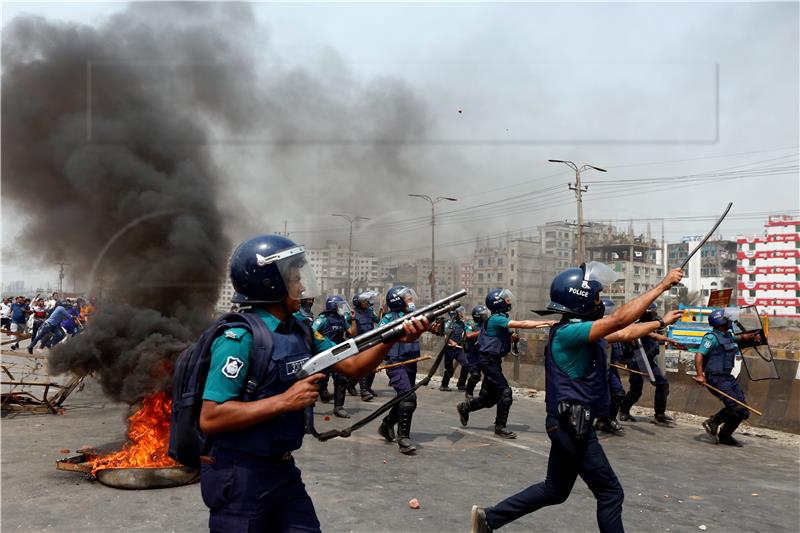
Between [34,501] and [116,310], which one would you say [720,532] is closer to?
[34,501]

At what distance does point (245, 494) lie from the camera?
215cm

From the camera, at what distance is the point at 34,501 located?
444cm

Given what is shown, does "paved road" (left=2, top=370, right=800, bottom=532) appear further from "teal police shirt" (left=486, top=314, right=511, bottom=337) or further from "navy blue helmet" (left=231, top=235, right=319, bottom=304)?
"navy blue helmet" (left=231, top=235, right=319, bottom=304)

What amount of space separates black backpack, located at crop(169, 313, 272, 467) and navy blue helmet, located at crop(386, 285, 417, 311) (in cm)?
505

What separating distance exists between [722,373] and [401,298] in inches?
162

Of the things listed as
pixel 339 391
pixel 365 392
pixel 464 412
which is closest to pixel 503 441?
pixel 464 412

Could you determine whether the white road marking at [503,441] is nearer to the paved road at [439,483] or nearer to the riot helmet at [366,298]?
the paved road at [439,483]

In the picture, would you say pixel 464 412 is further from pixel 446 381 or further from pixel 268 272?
pixel 268 272

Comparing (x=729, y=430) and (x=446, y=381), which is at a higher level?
(x=729, y=430)

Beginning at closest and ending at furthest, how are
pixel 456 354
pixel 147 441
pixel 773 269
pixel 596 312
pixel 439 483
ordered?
pixel 596 312 < pixel 147 441 < pixel 439 483 < pixel 456 354 < pixel 773 269

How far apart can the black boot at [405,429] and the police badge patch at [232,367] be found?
4.52m

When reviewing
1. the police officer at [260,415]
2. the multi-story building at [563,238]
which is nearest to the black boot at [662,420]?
the police officer at [260,415]

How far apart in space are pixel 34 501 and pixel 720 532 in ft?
16.8

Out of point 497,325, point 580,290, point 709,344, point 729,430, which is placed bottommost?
point 729,430
